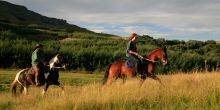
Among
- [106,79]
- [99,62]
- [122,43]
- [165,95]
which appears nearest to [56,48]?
[99,62]

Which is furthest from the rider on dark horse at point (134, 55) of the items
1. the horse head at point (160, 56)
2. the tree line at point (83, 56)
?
the tree line at point (83, 56)

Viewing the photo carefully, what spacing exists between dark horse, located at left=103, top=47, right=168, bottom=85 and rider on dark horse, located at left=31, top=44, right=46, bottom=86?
3.14m

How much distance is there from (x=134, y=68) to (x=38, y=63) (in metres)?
4.17

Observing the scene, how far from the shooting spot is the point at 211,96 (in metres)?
12.7

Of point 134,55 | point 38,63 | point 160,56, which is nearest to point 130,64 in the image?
point 134,55

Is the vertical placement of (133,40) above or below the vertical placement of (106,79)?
above

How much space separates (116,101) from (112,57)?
138ft

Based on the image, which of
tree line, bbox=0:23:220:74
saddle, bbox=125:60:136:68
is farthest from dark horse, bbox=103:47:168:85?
tree line, bbox=0:23:220:74

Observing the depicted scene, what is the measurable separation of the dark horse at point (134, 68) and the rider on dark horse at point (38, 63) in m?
3.14

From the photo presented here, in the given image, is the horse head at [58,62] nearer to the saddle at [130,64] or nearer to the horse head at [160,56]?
the saddle at [130,64]

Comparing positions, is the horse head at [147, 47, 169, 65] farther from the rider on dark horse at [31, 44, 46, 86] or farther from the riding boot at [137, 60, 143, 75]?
the rider on dark horse at [31, 44, 46, 86]

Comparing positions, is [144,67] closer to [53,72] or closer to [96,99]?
[53,72]

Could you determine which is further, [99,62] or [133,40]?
[99,62]

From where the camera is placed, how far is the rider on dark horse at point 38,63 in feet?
59.4
